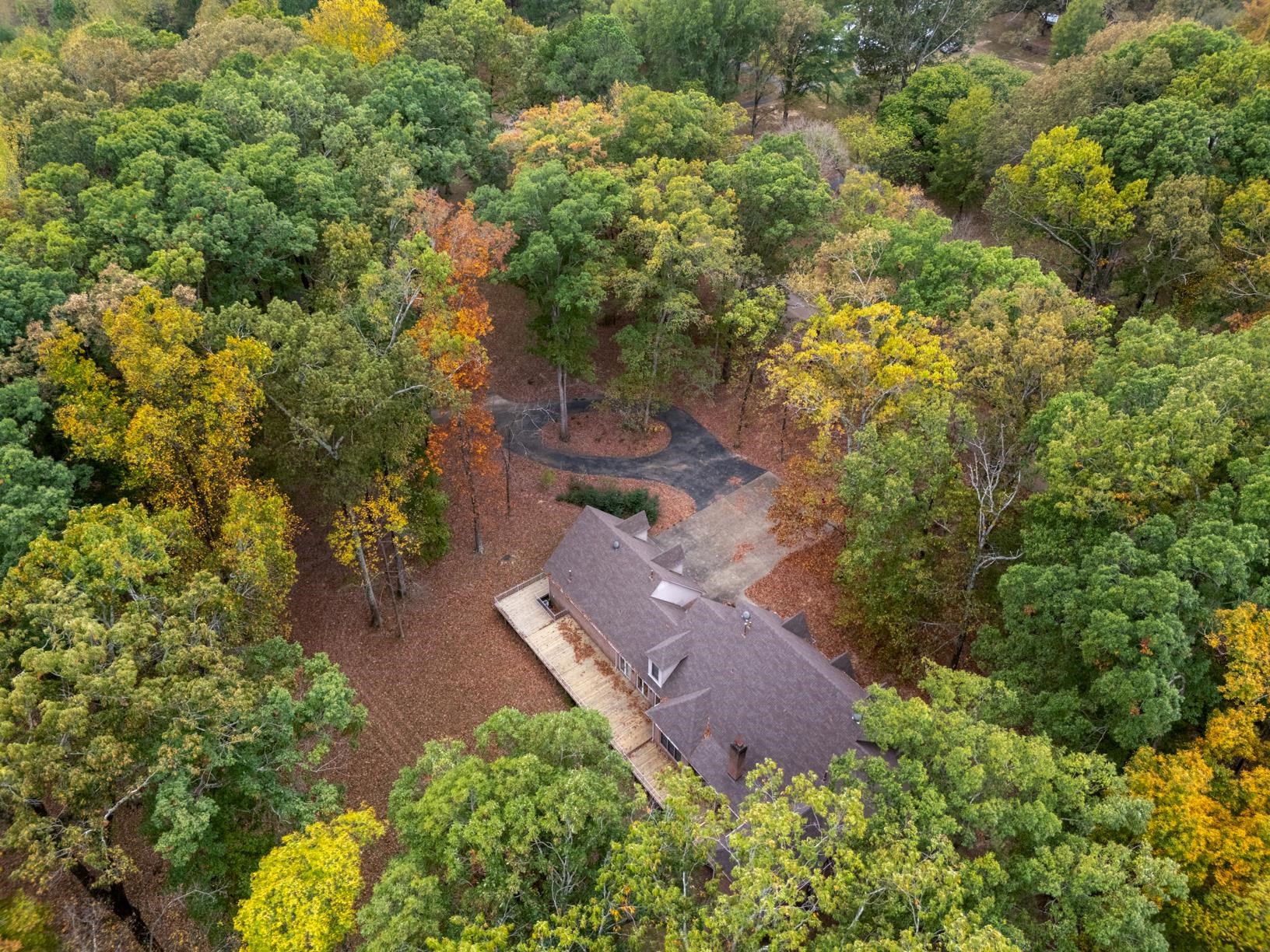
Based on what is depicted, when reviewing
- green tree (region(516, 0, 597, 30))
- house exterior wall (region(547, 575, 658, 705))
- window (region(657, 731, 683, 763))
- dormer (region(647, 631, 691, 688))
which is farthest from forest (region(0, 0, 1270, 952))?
green tree (region(516, 0, 597, 30))

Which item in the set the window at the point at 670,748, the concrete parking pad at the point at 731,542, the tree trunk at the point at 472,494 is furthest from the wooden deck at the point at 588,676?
the concrete parking pad at the point at 731,542

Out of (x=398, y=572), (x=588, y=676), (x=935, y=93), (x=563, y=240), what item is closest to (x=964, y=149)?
(x=935, y=93)

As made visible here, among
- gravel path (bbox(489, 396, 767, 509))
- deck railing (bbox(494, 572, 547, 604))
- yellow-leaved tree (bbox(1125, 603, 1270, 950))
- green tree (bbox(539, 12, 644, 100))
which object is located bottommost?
deck railing (bbox(494, 572, 547, 604))

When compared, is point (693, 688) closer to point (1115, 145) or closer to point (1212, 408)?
point (1212, 408)

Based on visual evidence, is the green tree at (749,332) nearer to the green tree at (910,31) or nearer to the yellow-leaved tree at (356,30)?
the green tree at (910,31)

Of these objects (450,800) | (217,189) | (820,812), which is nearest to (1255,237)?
(820,812)

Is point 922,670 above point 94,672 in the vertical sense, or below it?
below

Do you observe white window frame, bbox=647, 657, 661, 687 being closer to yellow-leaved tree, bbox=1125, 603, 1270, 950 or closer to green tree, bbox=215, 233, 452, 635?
green tree, bbox=215, 233, 452, 635
